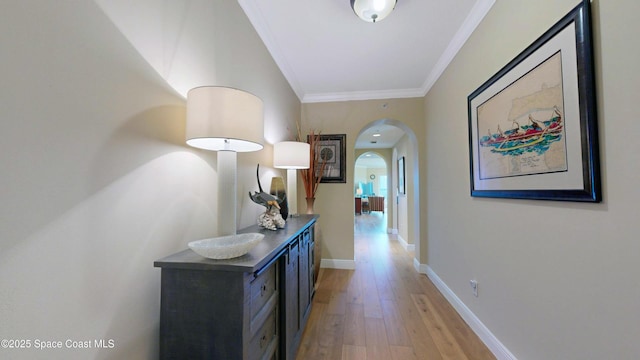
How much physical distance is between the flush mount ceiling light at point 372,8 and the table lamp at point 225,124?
1219 millimetres

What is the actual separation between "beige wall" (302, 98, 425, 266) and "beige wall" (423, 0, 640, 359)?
1.15 meters

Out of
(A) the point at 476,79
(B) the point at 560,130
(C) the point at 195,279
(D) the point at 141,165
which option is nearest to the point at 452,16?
(A) the point at 476,79

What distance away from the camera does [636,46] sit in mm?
853

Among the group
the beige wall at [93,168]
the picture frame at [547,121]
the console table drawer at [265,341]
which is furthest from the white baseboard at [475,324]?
the beige wall at [93,168]

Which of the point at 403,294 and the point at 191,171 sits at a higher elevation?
the point at 191,171

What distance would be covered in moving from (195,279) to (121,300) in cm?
23

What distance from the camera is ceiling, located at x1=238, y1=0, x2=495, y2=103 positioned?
1845 mm

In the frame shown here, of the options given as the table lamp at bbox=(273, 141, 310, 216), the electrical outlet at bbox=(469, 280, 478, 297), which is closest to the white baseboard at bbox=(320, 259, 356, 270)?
the electrical outlet at bbox=(469, 280, 478, 297)

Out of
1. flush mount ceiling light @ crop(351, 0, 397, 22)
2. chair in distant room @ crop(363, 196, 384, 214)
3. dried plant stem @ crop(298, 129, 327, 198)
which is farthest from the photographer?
chair in distant room @ crop(363, 196, 384, 214)

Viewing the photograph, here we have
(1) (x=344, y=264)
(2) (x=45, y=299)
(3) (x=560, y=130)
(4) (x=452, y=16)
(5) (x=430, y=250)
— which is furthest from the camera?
(1) (x=344, y=264)

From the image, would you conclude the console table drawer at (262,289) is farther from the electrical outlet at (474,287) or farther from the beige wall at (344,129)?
the beige wall at (344,129)

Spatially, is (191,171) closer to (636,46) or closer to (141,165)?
(141,165)

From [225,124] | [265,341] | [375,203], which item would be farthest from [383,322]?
[375,203]

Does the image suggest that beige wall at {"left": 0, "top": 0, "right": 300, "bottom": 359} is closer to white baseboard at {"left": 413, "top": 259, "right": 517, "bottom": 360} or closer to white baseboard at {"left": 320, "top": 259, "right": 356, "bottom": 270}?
white baseboard at {"left": 413, "top": 259, "right": 517, "bottom": 360}
